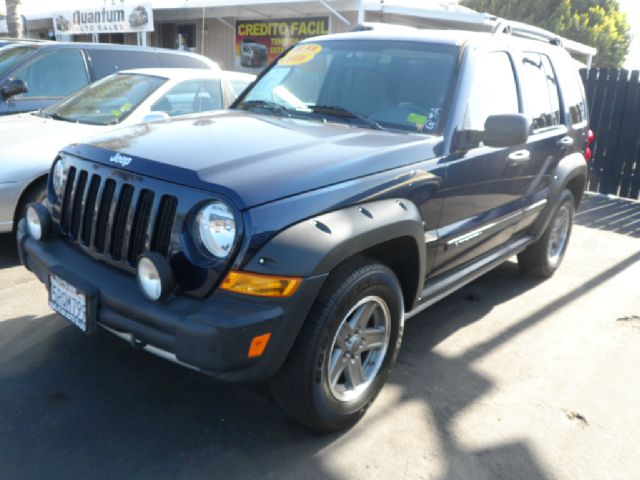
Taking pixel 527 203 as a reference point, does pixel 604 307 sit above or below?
below

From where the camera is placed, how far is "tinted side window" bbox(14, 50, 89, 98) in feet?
21.5

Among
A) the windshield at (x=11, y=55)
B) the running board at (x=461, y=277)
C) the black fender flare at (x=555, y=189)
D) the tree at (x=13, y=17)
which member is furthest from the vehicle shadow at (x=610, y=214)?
the tree at (x=13, y=17)

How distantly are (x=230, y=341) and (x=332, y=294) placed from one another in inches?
20.5

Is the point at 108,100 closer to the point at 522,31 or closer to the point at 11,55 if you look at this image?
the point at 11,55

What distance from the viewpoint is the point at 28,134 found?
488 cm

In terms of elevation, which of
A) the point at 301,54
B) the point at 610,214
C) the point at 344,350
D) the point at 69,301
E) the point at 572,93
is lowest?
the point at 610,214

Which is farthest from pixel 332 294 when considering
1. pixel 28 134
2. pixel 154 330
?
pixel 28 134

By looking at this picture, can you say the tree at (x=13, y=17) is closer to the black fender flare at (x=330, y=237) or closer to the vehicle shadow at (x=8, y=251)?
the vehicle shadow at (x=8, y=251)

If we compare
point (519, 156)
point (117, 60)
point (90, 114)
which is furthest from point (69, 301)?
point (117, 60)

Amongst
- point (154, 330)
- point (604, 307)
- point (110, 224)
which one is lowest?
point (604, 307)

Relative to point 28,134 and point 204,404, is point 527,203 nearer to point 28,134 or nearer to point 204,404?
point 204,404

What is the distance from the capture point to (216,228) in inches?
95.0

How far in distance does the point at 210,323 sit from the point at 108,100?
4078mm

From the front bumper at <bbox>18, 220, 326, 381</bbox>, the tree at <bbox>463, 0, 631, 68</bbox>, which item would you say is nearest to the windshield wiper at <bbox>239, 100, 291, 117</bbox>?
the front bumper at <bbox>18, 220, 326, 381</bbox>
